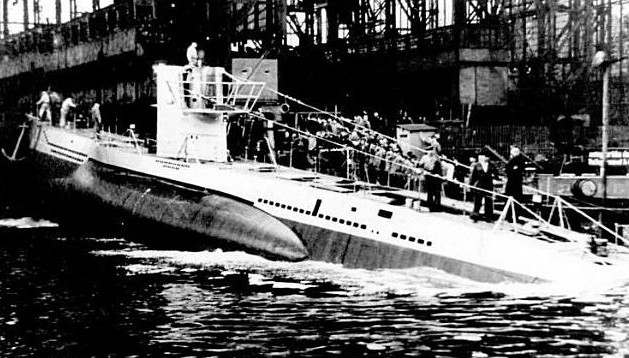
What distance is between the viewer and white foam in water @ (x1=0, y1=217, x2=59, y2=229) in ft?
115

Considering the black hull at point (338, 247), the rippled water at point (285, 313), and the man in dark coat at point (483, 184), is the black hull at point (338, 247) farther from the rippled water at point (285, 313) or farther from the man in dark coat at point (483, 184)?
the man in dark coat at point (483, 184)

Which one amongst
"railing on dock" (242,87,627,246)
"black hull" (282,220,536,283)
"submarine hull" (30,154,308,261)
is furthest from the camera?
"railing on dock" (242,87,627,246)

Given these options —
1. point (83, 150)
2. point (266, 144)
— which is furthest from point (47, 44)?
point (266, 144)

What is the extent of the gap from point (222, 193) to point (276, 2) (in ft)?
71.9

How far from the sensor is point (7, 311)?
1900cm

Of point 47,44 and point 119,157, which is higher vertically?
Answer: point 47,44

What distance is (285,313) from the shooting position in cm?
1836

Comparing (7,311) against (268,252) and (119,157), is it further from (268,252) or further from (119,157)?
(119,157)

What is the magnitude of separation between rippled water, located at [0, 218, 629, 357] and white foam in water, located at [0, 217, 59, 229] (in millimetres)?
10373

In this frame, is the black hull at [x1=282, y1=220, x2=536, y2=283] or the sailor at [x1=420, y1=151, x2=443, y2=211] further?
the sailor at [x1=420, y1=151, x2=443, y2=211]

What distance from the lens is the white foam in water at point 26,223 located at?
3503 cm

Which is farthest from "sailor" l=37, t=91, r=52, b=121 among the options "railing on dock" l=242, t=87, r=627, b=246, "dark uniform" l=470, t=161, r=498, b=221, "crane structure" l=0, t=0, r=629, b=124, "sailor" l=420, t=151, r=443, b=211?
"dark uniform" l=470, t=161, r=498, b=221

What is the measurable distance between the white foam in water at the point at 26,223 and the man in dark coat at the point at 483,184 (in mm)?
17087

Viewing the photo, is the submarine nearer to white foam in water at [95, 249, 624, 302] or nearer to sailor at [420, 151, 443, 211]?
white foam in water at [95, 249, 624, 302]
